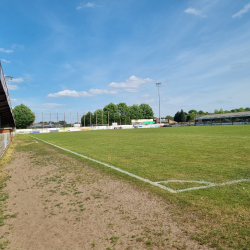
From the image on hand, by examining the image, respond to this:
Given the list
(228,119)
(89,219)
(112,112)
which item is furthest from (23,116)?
(228,119)

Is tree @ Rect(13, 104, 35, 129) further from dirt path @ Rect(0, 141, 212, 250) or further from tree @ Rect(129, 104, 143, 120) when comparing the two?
dirt path @ Rect(0, 141, 212, 250)

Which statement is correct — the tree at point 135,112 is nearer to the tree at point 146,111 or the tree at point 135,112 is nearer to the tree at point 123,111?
the tree at point 146,111

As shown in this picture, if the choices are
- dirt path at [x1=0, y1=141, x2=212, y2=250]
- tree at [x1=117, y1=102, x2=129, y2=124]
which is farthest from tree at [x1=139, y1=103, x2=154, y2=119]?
dirt path at [x1=0, y1=141, x2=212, y2=250]

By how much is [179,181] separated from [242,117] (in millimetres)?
78092

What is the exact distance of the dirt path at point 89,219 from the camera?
2.69 metres

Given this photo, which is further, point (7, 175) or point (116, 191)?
point (7, 175)

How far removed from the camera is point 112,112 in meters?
100

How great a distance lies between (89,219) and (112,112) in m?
97.3

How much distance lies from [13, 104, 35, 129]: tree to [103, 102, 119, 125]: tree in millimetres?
36871


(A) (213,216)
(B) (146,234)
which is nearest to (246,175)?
(A) (213,216)

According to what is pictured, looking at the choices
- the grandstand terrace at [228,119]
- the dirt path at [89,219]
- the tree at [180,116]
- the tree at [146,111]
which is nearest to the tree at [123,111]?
the tree at [146,111]

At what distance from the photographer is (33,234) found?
299 cm

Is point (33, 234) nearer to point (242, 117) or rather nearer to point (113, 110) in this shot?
point (242, 117)

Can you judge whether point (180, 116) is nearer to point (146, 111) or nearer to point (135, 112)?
point (146, 111)
